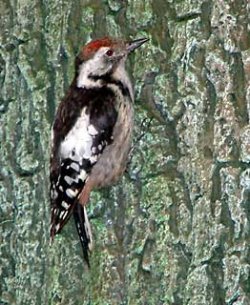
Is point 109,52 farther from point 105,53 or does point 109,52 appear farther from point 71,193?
point 71,193

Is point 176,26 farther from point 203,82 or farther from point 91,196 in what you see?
point 91,196

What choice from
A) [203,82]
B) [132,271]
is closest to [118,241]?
[132,271]

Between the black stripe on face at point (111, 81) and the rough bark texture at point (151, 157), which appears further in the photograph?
the black stripe on face at point (111, 81)

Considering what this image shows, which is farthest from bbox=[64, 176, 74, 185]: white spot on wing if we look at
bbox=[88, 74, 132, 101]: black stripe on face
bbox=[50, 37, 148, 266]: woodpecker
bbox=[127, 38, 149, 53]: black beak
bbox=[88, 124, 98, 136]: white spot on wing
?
bbox=[127, 38, 149, 53]: black beak

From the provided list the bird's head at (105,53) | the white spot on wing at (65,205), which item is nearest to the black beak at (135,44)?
the bird's head at (105,53)

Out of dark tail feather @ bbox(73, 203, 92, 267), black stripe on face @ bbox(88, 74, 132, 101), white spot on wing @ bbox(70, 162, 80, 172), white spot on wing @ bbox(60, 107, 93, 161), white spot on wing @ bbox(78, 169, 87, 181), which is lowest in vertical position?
dark tail feather @ bbox(73, 203, 92, 267)

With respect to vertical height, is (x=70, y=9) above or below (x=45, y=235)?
above

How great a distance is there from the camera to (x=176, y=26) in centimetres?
378

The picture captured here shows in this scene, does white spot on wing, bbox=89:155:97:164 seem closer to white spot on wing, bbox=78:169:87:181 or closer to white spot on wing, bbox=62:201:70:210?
white spot on wing, bbox=78:169:87:181

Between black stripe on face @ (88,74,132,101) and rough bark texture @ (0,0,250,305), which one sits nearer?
rough bark texture @ (0,0,250,305)

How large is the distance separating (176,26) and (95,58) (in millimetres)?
275

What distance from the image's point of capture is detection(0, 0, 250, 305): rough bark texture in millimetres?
3723

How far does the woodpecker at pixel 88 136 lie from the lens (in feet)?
12.4

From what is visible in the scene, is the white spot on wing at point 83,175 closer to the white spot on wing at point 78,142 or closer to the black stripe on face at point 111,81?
the white spot on wing at point 78,142
